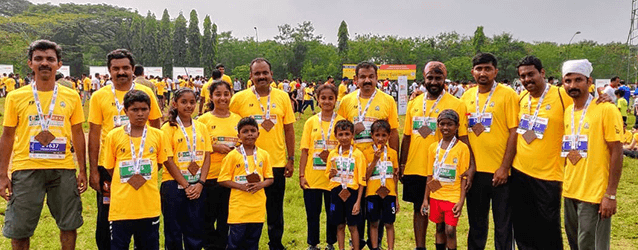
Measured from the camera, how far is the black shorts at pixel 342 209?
464cm

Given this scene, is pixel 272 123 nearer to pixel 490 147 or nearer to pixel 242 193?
pixel 242 193

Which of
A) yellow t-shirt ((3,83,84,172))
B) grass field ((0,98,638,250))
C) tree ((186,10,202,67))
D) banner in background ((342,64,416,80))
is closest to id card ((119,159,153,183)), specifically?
yellow t-shirt ((3,83,84,172))

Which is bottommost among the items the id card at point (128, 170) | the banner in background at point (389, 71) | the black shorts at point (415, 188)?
the black shorts at point (415, 188)

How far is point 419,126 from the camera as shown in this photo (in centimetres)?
466

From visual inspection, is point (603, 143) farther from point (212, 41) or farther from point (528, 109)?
point (212, 41)

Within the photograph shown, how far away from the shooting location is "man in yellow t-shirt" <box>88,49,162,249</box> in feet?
13.6

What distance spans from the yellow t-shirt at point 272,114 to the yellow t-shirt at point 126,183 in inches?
49.1

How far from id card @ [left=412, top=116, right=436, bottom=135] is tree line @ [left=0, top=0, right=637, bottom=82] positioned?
2067 inches

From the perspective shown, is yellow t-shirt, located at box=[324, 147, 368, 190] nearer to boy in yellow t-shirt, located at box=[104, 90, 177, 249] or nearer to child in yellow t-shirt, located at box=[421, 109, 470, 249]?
child in yellow t-shirt, located at box=[421, 109, 470, 249]

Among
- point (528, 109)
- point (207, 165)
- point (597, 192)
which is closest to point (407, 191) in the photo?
point (528, 109)

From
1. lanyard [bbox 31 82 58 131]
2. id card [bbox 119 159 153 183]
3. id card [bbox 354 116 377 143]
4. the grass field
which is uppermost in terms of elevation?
lanyard [bbox 31 82 58 131]

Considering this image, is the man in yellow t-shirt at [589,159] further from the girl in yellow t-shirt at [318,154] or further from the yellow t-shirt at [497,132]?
the girl in yellow t-shirt at [318,154]

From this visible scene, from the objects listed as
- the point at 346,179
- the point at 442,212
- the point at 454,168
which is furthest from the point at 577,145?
the point at 346,179

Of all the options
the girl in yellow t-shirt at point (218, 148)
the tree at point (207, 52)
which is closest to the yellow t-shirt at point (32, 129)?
the girl in yellow t-shirt at point (218, 148)
